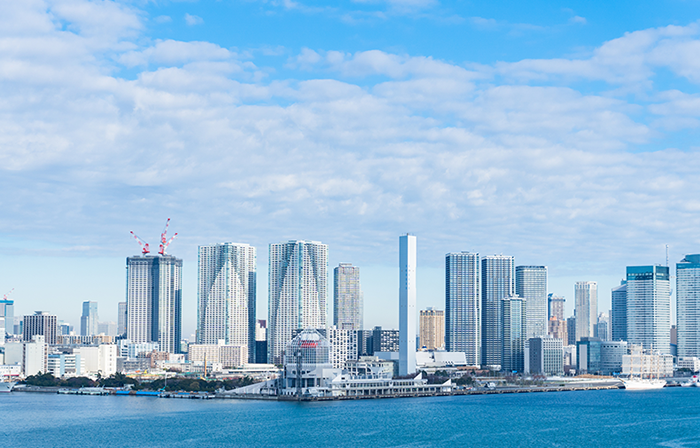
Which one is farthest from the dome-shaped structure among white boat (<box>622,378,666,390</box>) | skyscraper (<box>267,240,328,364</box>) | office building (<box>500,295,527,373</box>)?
office building (<box>500,295,527,373</box>)

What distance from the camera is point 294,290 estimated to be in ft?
623

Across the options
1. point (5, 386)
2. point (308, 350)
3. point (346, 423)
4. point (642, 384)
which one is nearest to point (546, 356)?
point (642, 384)

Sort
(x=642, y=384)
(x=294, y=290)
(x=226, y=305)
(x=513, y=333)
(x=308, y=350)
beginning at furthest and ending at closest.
Result: (x=226, y=305) → (x=513, y=333) → (x=294, y=290) → (x=642, y=384) → (x=308, y=350)

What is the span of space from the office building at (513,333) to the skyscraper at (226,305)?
→ 2065 inches

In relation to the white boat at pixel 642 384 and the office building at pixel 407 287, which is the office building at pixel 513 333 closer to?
the white boat at pixel 642 384

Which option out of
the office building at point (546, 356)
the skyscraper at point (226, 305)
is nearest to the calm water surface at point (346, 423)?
the office building at point (546, 356)

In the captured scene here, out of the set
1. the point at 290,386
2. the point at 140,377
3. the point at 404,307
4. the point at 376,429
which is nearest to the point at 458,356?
the point at 404,307

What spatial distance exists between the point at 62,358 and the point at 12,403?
4928 centimetres

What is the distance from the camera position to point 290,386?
103375mm

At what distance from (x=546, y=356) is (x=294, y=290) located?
51.9 metres

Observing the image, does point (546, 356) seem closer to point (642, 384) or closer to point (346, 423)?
point (642, 384)

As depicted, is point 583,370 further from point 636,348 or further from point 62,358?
point 62,358

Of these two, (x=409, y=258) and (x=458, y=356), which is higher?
(x=409, y=258)

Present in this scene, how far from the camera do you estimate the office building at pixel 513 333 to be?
619 ft
